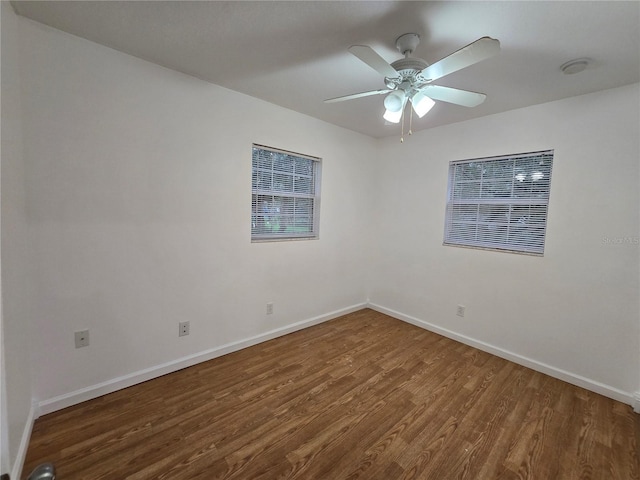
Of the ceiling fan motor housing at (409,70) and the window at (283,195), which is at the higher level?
the ceiling fan motor housing at (409,70)

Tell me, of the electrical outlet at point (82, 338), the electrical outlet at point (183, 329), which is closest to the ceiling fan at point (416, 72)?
the electrical outlet at point (183, 329)

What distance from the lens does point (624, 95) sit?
6.66 feet

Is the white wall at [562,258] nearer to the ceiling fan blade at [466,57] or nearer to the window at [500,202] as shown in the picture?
the window at [500,202]

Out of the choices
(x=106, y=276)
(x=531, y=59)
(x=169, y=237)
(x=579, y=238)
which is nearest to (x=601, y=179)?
(x=579, y=238)

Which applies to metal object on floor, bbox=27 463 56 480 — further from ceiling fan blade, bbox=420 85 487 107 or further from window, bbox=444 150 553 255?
window, bbox=444 150 553 255

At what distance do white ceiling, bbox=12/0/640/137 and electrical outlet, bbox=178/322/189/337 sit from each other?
200 cm

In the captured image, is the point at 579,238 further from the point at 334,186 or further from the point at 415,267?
the point at 334,186

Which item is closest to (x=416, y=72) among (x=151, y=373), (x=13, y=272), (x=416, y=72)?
(x=416, y=72)

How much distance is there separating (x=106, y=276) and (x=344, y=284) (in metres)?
2.51

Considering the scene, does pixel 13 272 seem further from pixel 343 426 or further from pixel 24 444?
pixel 343 426

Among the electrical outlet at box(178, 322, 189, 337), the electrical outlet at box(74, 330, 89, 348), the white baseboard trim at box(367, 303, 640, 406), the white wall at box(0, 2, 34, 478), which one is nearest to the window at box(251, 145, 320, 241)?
the electrical outlet at box(178, 322, 189, 337)

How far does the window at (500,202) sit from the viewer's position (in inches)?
98.6

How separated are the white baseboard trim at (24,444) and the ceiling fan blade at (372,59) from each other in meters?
2.52

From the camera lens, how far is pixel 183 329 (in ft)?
7.48
